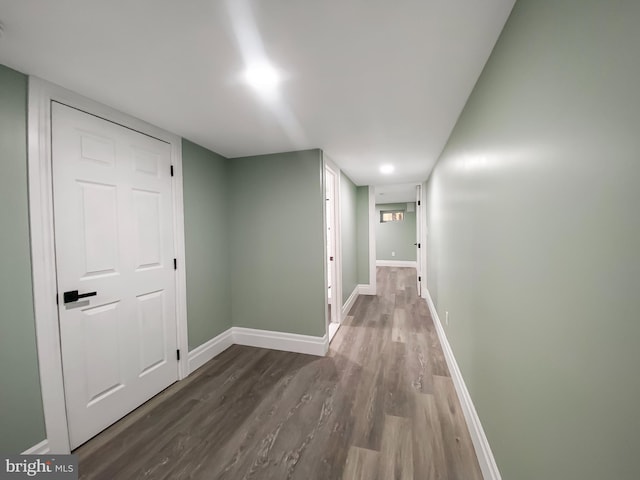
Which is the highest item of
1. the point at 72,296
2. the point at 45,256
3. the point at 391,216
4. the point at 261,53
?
the point at 261,53

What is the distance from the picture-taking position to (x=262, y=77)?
4.70 feet

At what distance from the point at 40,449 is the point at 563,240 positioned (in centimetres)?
267

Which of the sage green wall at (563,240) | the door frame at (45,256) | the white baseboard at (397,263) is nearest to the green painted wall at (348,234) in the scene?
the sage green wall at (563,240)

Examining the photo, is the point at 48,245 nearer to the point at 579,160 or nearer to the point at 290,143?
the point at 290,143

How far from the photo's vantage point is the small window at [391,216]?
8.20 metres

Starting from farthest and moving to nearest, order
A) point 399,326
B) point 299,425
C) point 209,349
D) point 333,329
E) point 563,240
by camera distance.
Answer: point 399,326 → point 333,329 → point 209,349 → point 299,425 → point 563,240

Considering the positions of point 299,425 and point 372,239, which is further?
point 372,239

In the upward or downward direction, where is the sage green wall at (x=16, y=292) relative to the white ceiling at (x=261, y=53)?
downward

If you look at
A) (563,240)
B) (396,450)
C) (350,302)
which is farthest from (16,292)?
(350,302)

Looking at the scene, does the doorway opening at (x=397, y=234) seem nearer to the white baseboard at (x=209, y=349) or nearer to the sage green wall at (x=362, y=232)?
the sage green wall at (x=362, y=232)

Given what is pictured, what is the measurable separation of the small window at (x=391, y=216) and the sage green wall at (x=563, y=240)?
7.02 meters

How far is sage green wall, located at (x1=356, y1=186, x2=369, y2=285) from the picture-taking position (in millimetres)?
5076

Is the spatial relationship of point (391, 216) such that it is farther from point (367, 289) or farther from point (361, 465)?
point (361, 465)

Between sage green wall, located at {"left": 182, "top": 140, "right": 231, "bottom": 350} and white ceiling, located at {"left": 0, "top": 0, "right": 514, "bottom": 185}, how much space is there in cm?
53
